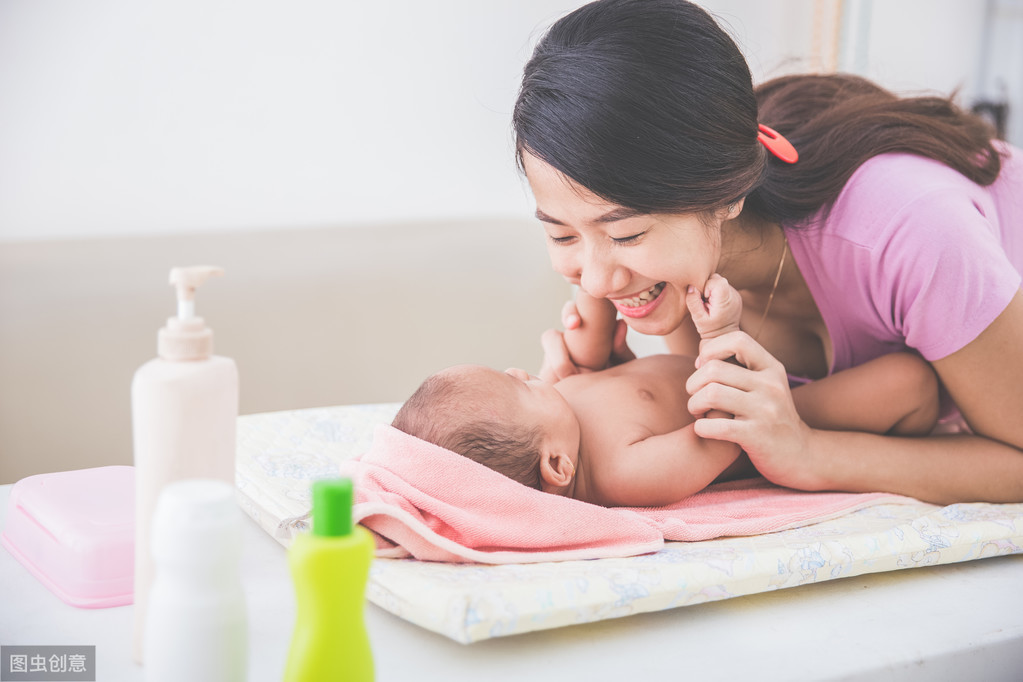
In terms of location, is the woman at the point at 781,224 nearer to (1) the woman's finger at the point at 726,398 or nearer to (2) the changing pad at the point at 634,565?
(1) the woman's finger at the point at 726,398

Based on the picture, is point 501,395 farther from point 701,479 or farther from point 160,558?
point 160,558

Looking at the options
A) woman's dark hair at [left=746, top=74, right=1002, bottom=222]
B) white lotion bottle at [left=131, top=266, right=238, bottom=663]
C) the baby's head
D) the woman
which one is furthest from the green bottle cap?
woman's dark hair at [left=746, top=74, right=1002, bottom=222]

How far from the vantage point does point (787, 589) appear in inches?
40.3

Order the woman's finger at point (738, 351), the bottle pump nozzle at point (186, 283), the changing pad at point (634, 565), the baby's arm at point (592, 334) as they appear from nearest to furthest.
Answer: the bottle pump nozzle at point (186, 283) < the changing pad at point (634, 565) < the woman's finger at point (738, 351) < the baby's arm at point (592, 334)

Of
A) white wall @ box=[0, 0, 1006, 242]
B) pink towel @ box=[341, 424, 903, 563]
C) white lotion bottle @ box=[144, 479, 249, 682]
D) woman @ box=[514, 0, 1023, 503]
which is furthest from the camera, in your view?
white wall @ box=[0, 0, 1006, 242]

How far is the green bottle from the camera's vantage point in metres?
0.65

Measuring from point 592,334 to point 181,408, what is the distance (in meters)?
0.81

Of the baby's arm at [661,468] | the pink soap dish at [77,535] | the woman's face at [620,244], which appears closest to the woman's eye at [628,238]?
the woman's face at [620,244]

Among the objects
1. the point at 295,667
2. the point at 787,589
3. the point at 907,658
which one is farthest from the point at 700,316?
the point at 295,667

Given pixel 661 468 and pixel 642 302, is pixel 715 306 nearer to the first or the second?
pixel 642 302

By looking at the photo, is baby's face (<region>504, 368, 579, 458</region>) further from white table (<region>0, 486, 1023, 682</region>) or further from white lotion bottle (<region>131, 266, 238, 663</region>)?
white lotion bottle (<region>131, 266, 238, 663</region>)

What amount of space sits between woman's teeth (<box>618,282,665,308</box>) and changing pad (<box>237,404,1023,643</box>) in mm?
318

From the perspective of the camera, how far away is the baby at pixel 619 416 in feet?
3.72

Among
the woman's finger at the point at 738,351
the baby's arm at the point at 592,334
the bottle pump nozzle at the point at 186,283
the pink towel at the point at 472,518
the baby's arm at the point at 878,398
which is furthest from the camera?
the baby's arm at the point at 592,334
